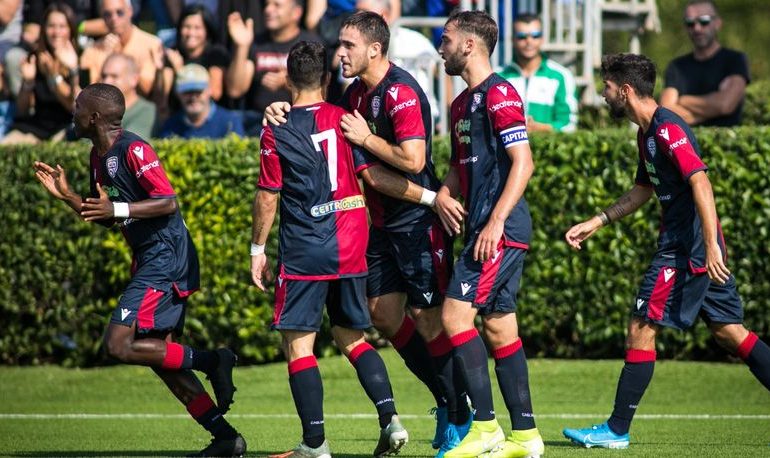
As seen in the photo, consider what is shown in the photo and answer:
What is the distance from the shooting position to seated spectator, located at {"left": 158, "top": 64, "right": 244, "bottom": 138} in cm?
1332

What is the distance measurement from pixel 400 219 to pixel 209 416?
65.1 inches

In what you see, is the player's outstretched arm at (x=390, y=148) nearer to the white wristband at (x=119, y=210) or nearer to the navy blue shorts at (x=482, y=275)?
the navy blue shorts at (x=482, y=275)

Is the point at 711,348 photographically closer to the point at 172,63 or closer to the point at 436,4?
the point at 436,4

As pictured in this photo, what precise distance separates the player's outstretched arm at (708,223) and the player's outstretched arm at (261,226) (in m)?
2.42

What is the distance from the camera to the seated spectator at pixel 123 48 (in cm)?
1443

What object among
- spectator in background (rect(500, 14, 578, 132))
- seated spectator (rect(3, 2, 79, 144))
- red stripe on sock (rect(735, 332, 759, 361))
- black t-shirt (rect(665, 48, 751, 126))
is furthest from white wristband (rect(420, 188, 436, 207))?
seated spectator (rect(3, 2, 79, 144))

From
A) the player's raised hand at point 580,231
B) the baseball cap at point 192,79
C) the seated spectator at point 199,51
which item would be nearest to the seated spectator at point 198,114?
the baseball cap at point 192,79

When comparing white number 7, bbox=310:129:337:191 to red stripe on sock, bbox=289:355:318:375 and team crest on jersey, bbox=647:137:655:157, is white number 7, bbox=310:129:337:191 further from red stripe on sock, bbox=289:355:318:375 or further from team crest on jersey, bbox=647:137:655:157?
team crest on jersey, bbox=647:137:655:157

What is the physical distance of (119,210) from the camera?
7680mm

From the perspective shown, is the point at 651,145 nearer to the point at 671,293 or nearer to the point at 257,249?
the point at 671,293

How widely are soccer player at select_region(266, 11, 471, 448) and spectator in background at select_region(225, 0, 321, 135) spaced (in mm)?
6062

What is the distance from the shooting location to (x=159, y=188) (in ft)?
25.8

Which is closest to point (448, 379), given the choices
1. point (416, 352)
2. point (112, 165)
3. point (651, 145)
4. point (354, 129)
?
point (416, 352)

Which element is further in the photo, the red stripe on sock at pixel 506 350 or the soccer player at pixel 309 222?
the red stripe on sock at pixel 506 350
